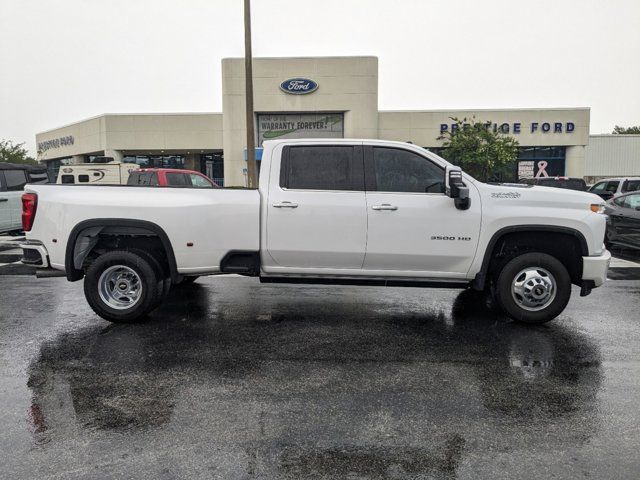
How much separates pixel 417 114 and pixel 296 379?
33046 mm

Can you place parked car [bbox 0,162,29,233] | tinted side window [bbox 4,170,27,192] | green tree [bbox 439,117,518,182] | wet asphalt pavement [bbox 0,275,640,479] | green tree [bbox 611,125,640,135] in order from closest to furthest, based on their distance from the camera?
wet asphalt pavement [bbox 0,275,640,479] < parked car [bbox 0,162,29,233] < tinted side window [bbox 4,170,27,192] < green tree [bbox 439,117,518,182] < green tree [bbox 611,125,640,135]

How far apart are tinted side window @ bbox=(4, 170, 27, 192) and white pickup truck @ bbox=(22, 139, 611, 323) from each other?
28.1 ft

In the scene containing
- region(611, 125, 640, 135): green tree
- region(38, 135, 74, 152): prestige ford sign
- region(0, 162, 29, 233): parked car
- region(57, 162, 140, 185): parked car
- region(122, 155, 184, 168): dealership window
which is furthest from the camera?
region(611, 125, 640, 135): green tree

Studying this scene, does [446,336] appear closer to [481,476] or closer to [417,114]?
[481,476]

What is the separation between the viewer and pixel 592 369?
4711 mm

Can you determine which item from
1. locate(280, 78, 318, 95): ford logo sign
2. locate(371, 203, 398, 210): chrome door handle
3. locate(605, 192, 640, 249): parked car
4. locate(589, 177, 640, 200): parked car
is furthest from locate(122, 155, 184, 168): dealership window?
locate(371, 203, 398, 210): chrome door handle

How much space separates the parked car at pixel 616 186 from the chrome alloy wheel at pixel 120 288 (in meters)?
13.4

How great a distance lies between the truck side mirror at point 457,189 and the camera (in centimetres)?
556

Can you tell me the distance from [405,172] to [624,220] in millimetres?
8703

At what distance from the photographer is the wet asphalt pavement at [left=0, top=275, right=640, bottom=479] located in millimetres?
3146

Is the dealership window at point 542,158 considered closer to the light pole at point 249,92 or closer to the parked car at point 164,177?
the light pole at point 249,92

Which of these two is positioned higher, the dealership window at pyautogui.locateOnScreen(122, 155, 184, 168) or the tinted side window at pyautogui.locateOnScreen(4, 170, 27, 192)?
the dealership window at pyautogui.locateOnScreen(122, 155, 184, 168)

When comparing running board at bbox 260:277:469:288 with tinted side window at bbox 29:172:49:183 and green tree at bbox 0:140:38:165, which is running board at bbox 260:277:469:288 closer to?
tinted side window at bbox 29:172:49:183

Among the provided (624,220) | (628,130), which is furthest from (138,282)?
(628,130)
